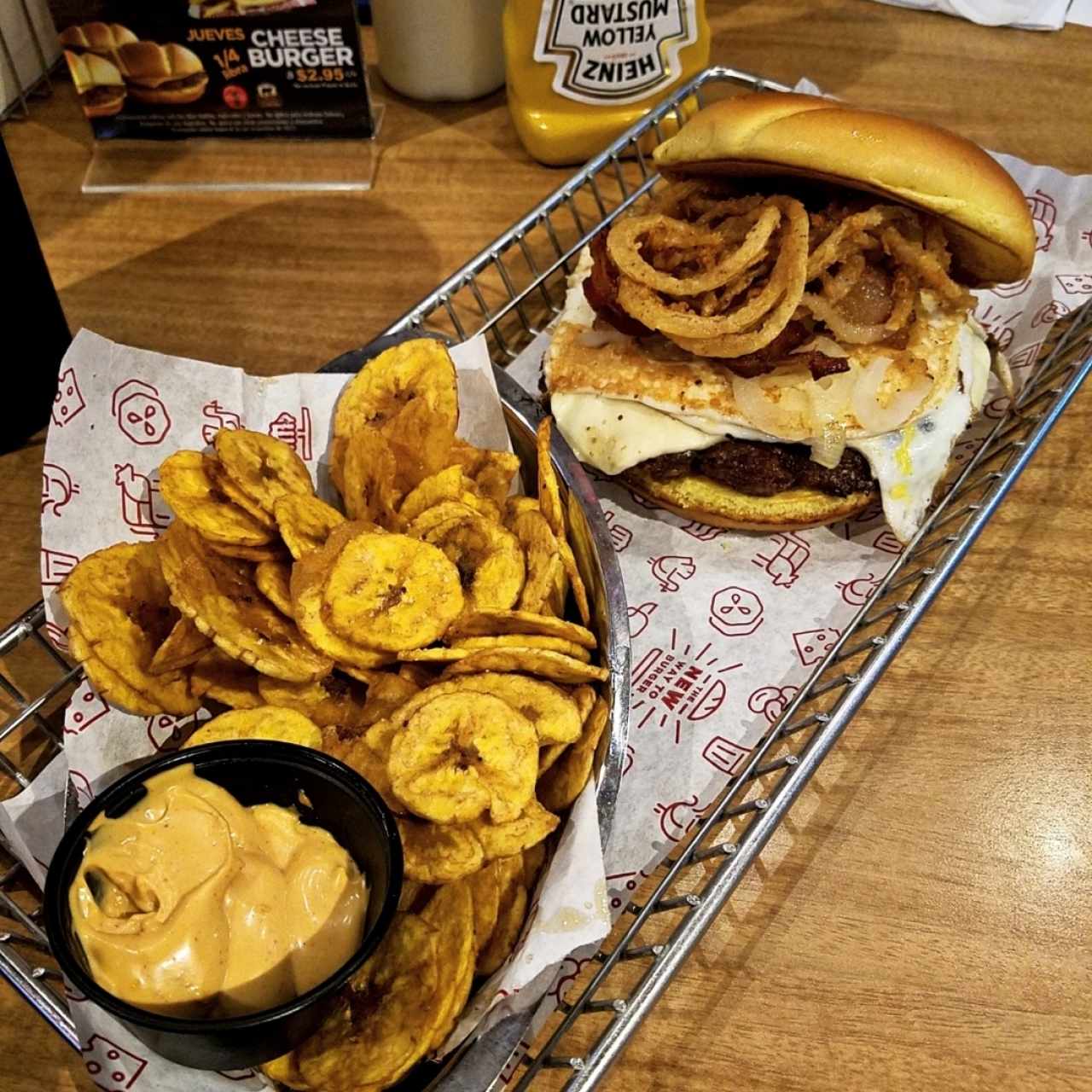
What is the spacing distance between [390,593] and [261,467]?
242 millimetres

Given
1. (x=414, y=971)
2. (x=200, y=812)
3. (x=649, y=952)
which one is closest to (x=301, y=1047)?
(x=414, y=971)

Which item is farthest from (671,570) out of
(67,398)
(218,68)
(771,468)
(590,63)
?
(218,68)

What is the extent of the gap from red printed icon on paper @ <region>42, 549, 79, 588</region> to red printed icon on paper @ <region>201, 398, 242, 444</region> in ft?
0.79

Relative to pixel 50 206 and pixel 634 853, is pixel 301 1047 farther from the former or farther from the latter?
pixel 50 206

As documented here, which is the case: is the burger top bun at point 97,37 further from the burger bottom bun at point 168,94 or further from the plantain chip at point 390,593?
the plantain chip at point 390,593

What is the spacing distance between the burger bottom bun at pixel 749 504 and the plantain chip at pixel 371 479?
427 mm

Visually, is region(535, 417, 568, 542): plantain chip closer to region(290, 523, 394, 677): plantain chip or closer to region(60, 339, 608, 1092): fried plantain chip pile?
region(60, 339, 608, 1092): fried plantain chip pile

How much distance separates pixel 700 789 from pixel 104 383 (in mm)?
922

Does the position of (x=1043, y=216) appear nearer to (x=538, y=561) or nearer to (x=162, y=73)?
(x=538, y=561)

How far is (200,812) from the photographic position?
0.86 meters

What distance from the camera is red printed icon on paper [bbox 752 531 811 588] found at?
4.98ft

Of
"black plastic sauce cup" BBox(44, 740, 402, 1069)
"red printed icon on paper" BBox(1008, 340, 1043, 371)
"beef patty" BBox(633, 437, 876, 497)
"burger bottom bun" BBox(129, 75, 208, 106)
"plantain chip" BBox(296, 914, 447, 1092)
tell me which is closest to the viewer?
"black plastic sauce cup" BBox(44, 740, 402, 1069)

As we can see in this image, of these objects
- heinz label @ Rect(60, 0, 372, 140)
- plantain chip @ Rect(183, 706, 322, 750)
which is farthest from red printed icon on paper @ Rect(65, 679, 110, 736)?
heinz label @ Rect(60, 0, 372, 140)

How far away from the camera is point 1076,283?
70.2 inches
